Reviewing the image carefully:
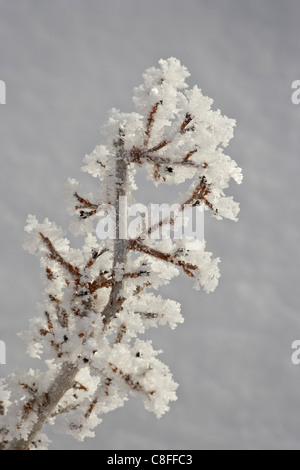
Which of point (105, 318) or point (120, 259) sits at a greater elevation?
point (120, 259)

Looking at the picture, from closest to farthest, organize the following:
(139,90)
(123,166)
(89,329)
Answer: (89,329) → (139,90) → (123,166)

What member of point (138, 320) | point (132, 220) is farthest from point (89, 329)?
point (132, 220)
